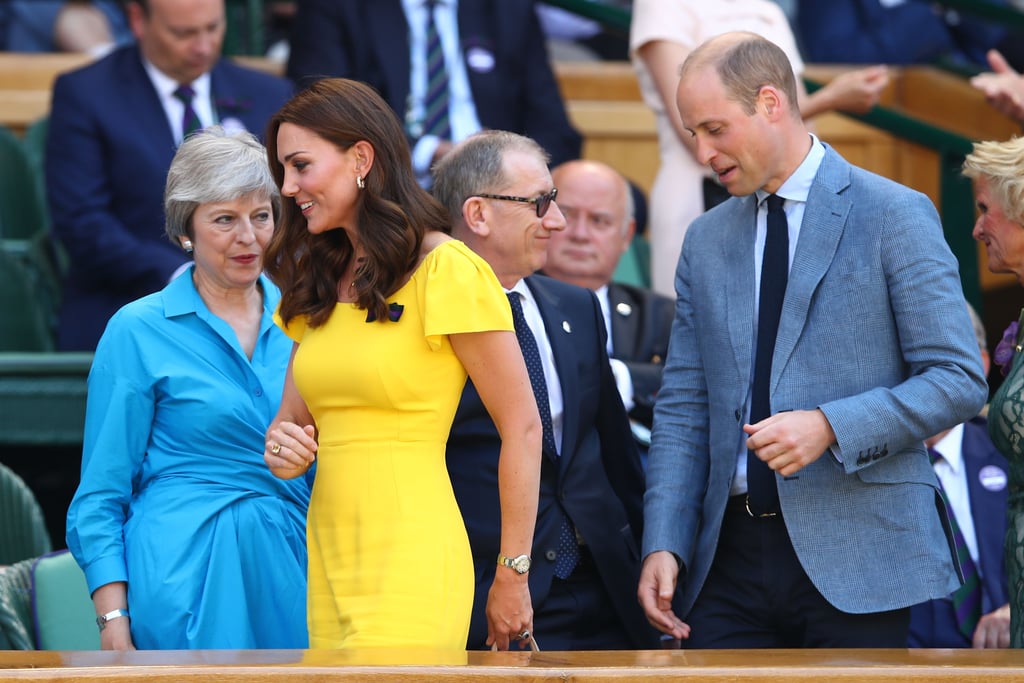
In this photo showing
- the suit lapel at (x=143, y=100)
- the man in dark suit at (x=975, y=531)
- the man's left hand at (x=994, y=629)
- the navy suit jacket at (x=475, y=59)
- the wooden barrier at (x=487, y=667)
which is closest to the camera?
the wooden barrier at (x=487, y=667)

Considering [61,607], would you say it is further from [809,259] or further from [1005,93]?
[1005,93]

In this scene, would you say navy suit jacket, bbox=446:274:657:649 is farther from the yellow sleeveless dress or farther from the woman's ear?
the woman's ear

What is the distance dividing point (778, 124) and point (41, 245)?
3446 mm

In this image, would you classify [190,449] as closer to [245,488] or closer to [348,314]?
[245,488]

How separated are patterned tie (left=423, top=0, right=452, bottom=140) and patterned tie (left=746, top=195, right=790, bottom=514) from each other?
2.60 meters

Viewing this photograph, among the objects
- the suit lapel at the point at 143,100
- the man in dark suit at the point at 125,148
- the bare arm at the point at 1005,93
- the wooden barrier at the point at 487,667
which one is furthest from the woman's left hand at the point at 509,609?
the suit lapel at the point at 143,100

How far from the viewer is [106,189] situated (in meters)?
5.17

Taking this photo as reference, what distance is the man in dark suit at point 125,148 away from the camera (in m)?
5.04

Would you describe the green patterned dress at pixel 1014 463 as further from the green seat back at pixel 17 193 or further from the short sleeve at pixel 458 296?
the green seat back at pixel 17 193

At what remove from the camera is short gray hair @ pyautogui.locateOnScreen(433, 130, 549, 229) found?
131 inches

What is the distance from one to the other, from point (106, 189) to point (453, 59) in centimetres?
143

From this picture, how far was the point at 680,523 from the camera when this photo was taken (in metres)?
3.37

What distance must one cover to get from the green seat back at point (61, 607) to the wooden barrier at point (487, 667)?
118 centimetres

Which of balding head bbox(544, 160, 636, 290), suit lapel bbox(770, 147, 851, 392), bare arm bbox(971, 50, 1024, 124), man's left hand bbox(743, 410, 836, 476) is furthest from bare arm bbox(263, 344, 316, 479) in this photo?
bare arm bbox(971, 50, 1024, 124)
